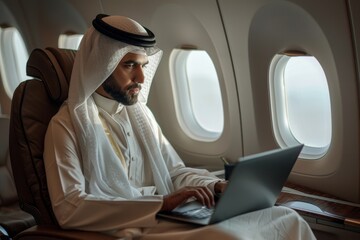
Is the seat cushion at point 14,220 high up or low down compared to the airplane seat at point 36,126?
down

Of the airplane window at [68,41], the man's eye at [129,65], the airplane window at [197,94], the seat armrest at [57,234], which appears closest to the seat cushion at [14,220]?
the seat armrest at [57,234]

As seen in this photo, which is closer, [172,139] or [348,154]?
[348,154]

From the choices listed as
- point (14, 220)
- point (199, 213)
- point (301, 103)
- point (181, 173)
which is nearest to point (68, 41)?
point (14, 220)

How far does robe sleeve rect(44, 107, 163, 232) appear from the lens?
215 cm

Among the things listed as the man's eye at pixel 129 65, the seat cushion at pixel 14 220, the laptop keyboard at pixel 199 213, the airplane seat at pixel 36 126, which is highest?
the man's eye at pixel 129 65

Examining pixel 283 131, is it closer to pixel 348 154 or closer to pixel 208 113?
pixel 348 154

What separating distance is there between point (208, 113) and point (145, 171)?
1.54 meters

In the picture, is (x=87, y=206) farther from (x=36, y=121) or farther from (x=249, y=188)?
(x=249, y=188)

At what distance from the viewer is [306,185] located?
10.8 ft

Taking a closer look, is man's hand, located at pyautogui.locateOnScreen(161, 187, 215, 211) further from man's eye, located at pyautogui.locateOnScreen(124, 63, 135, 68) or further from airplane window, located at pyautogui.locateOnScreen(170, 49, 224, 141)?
airplane window, located at pyautogui.locateOnScreen(170, 49, 224, 141)

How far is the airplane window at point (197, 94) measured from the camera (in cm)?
396

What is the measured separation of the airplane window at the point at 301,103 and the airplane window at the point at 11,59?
3424 millimetres

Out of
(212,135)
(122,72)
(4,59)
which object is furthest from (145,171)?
(4,59)

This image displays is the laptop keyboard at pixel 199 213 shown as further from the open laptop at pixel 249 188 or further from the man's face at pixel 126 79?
the man's face at pixel 126 79
